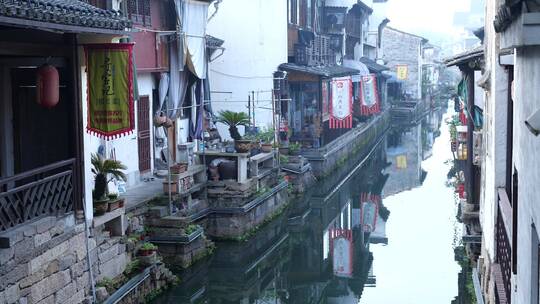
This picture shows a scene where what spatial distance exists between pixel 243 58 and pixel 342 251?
40.7 feet

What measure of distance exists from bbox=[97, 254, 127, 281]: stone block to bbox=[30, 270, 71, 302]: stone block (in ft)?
4.38

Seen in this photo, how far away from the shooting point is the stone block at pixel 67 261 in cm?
1239

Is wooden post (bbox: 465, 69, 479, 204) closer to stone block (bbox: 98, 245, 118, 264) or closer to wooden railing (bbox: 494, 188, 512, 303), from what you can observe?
wooden railing (bbox: 494, 188, 512, 303)

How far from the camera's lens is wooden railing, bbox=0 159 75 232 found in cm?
1088

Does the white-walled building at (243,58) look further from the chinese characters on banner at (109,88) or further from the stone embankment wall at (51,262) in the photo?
the chinese characters on banner at (109,88)

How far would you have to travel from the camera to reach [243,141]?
22.2m

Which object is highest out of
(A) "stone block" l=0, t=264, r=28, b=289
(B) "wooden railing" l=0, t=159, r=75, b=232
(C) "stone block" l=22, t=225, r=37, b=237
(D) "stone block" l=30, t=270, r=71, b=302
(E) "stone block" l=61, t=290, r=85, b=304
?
(B) "wooden railing" l=0, t=159, r=75, b=232

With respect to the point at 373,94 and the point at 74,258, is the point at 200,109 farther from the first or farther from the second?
the point at 373,94

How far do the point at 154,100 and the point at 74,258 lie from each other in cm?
1180

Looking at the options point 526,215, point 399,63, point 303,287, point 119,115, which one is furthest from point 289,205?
point 399,63

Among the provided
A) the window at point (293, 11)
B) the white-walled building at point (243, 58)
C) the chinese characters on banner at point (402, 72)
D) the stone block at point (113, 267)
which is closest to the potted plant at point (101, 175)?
the stone block at point (113, 267)

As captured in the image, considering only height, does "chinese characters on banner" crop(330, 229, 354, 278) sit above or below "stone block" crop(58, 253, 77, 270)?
below

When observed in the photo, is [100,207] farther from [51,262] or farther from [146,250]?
[51,262]

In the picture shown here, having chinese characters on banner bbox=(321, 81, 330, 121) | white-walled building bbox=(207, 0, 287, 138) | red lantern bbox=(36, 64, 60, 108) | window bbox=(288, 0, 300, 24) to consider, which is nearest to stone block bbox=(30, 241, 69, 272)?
red lantern bbox=(36, 64, 60, 108)
